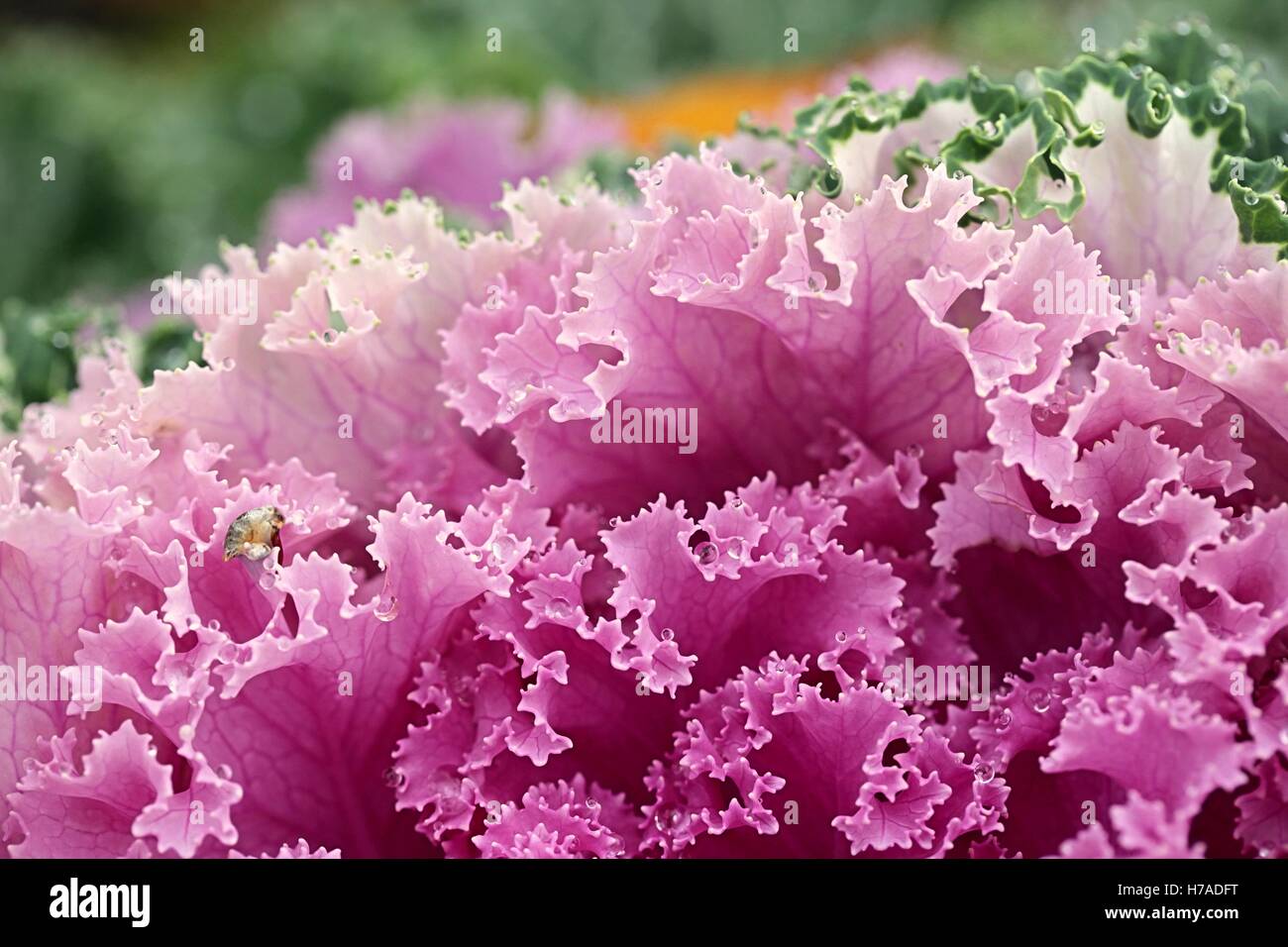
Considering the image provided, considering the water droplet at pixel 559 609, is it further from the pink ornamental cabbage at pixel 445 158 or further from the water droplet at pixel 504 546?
the pink ornamental cabbage at pixel 445 158

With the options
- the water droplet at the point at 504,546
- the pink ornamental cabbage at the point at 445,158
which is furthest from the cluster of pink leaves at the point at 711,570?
the pink ornamental cabbage at the point at 445,158

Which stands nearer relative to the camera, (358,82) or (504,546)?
(504,546)

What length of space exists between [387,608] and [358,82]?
341 centimetres

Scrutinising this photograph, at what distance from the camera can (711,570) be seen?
5.82 ft

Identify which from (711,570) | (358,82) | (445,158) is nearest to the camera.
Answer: (711,570)

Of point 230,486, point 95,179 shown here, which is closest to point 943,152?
point 230,486

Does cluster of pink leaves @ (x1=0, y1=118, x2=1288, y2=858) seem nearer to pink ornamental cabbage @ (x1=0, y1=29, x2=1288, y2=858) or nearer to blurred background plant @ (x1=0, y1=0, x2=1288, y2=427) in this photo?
pink ornamental cabbage @ (x1=0, y1=29, x2=1288, y2=858)

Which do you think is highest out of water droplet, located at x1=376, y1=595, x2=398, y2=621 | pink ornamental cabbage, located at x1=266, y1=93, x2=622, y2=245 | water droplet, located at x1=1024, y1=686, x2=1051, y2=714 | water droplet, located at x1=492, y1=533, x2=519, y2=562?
pink ornamental cabbage, located at x1=266, y1=93, x2=622, y2=245

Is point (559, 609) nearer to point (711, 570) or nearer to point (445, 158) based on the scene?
point (711, 570)

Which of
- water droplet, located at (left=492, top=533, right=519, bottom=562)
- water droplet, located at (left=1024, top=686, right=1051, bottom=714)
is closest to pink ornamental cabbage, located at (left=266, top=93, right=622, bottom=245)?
water droplet, located at (left=492, top=533, right=519, bottom=562)

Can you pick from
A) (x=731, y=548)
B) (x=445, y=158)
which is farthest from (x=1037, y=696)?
(x=445, y=158)

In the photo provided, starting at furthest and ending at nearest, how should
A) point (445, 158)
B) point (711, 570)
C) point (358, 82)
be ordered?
point (358, 82)
point (445, 158)
point (711, 570)

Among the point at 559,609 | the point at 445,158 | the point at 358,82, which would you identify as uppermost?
the point at 358,82

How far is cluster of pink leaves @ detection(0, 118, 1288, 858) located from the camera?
1.72 metres
